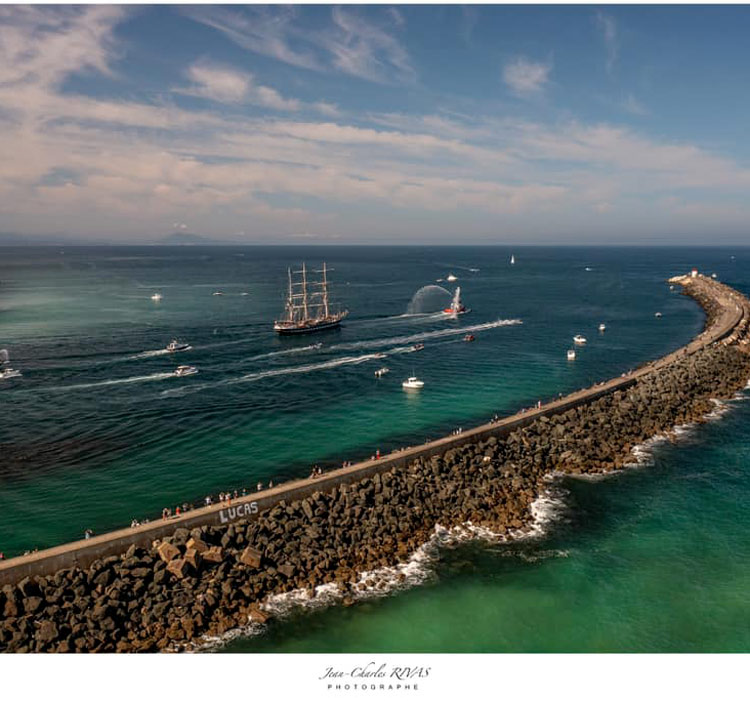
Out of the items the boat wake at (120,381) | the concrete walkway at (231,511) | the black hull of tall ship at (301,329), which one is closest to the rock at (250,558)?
the concrete walkway at (231,511)

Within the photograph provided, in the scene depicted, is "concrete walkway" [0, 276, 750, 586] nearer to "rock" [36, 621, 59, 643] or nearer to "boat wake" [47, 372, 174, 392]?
"rock" [36, 621, 59, 643]

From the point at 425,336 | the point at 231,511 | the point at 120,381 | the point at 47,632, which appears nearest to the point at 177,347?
the point at 120,381

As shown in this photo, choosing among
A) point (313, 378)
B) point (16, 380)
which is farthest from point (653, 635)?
point (16, 380)

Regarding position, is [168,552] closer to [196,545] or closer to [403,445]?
[196,545]

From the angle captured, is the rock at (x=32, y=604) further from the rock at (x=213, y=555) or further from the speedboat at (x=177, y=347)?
the speedboat at (x=177, y=347)

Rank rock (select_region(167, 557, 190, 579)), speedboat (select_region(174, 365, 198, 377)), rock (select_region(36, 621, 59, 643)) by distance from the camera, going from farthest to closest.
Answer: speedboat (select_region(174, 365, 198, 377)) < rock (select_region(167, 557, 190, 579)) < rock (select_region(36, 621, 59, 643))

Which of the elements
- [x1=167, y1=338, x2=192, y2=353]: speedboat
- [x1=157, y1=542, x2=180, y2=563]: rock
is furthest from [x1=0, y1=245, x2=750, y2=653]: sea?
[x1=157, y1=542, x2=180, y2=563]: rock
